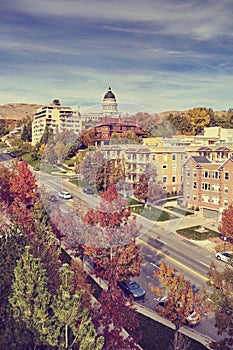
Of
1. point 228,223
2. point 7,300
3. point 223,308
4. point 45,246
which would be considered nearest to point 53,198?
point 45,246

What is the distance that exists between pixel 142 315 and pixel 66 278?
7322 mm

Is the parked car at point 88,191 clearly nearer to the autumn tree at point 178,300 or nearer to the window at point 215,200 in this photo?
the autumn tree at point 178,300

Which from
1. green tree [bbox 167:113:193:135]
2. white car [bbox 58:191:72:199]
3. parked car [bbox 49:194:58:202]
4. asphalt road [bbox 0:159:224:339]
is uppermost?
green tree [bbox 167:113:193:135]

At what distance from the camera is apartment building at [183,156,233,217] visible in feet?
91.7

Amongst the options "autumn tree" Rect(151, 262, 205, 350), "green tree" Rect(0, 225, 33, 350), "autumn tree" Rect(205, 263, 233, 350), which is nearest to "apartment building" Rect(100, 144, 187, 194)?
"autumn tree" Rect(151, 262, 205, 350)

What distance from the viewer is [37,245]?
1261cm

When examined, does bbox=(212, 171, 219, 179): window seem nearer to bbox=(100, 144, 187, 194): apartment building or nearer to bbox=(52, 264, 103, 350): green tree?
bbox=(100, 144, 187, 194): apartment building

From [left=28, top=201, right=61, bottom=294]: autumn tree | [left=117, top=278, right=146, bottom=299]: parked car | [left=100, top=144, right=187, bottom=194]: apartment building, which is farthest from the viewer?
[left=117, top=278, right=146, bottom=299]: parked car

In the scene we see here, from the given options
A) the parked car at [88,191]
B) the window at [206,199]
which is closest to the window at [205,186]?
the window at [206,199]

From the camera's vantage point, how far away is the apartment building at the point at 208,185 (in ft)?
91.7

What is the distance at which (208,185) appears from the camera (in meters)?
29.4

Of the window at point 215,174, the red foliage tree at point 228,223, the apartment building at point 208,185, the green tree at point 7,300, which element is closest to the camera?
the green tree at point 7,300

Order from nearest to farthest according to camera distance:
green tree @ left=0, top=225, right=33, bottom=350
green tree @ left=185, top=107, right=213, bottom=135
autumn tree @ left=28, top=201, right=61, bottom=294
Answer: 1. green tree @ left=0, top=225, right=33, bottom=350
2. autumn tree @ left=28, top=201, right=61, bottom=294
3. green tree @ left=185, top=107, right=213, bottom=135

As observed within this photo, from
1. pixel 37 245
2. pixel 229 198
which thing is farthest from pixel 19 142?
pixel 37 245
